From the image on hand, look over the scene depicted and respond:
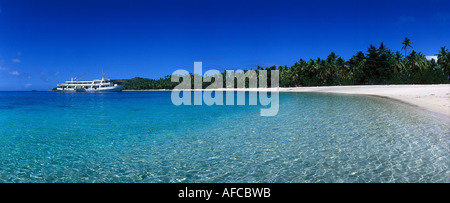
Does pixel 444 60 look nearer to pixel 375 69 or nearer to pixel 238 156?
pixel 375 69

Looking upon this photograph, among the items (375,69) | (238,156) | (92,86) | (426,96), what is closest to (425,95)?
(426,96)

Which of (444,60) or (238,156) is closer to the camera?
(238,156)

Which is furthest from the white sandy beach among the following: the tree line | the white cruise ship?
the white cruise ship

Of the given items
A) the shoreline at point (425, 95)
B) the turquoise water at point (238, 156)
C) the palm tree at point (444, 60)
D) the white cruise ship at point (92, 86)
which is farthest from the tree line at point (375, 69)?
the white cruise ship at point (92, 86)

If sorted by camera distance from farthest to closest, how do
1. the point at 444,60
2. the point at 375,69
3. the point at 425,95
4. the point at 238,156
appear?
the point at 375,69 → the point at 444,60 → the point at 425,95 → the point at 238,156

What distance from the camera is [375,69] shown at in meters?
70.4

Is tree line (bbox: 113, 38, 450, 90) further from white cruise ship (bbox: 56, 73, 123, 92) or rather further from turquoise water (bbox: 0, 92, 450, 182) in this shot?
white cruise ship (bbox: 56, 73, 123, 92)

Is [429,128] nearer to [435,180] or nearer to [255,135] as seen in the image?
[435,180]

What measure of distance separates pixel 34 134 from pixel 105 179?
8411 mm

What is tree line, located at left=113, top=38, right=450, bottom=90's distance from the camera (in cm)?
5941

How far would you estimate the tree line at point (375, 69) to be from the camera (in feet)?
195
